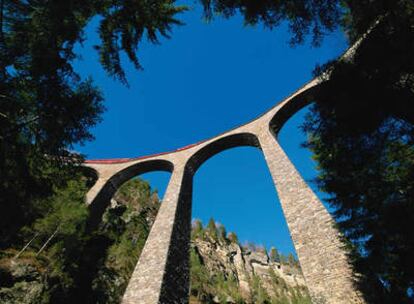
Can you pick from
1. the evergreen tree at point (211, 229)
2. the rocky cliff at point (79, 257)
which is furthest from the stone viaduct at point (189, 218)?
the evergreen tree at point (211, 229)

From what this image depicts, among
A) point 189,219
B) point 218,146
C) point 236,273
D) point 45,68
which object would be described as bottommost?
point 45,68

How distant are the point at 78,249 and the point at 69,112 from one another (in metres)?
8.52

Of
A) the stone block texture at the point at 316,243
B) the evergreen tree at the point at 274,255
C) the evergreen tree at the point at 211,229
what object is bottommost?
the stone block texture at the point at 316,243

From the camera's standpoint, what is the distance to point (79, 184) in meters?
13.4

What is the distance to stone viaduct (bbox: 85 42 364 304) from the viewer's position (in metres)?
6.19

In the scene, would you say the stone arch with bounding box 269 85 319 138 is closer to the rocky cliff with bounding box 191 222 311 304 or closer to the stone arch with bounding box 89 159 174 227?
the stone arch with bounding box 89 159 174 227

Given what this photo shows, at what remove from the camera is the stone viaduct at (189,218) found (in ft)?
20.3

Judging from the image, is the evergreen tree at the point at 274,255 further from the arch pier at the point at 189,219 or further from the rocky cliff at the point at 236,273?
the arch pier at the point at 189,219

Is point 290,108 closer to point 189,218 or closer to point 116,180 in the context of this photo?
point 189,218

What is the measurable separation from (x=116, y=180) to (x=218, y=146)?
24.3ft

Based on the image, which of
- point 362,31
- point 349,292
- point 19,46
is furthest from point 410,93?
point 19,46

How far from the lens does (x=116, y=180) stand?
52.6 ft

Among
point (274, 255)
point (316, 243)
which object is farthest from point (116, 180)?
point (274, 255)

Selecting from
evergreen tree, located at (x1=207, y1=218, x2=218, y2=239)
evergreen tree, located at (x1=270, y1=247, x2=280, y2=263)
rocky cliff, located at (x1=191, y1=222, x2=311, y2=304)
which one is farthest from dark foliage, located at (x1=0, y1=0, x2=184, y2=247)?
evergreen tree, located at (x1=270, y1=247, x2=280, y2=263)
